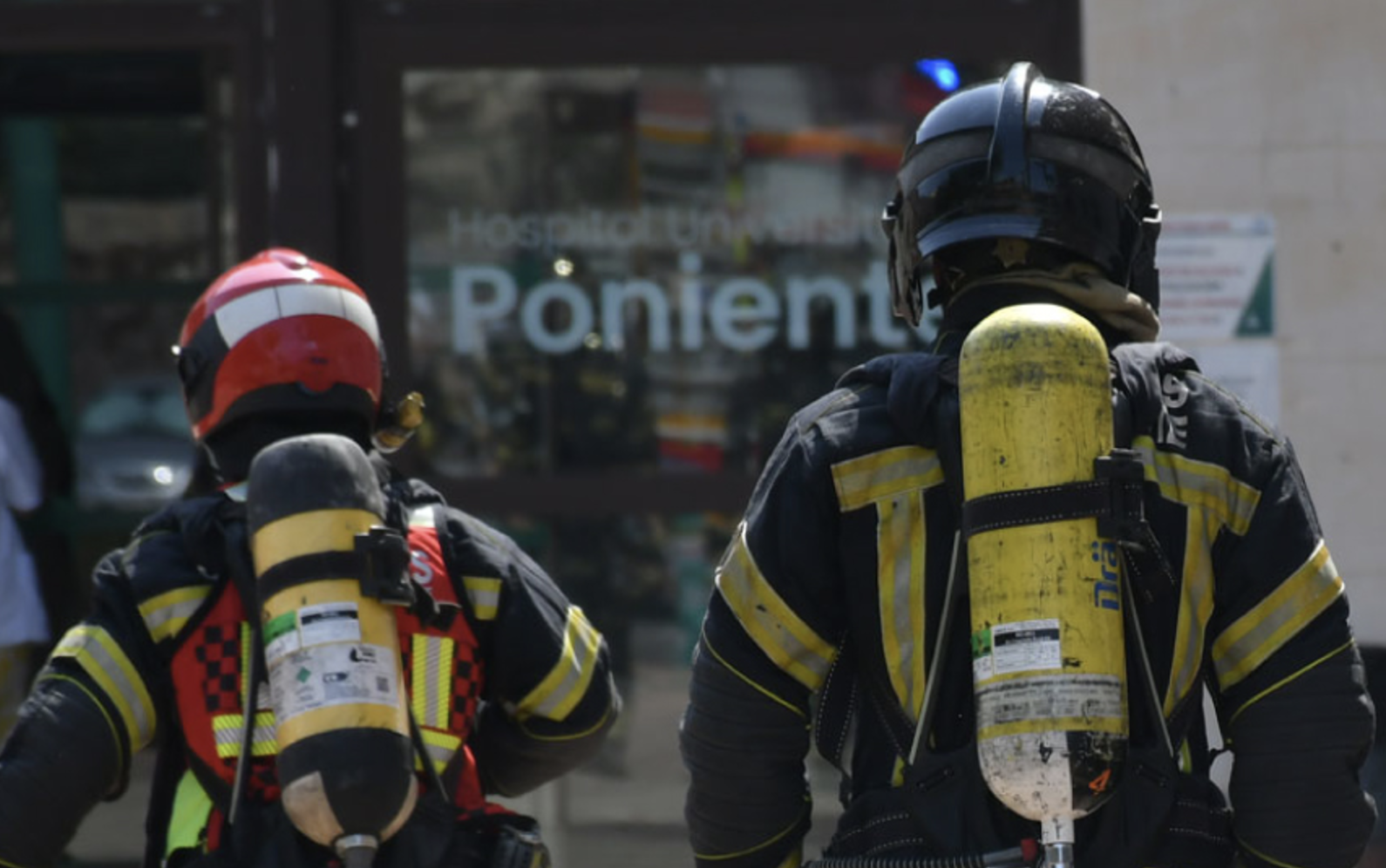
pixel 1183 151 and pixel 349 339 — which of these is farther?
pixel 1183 151

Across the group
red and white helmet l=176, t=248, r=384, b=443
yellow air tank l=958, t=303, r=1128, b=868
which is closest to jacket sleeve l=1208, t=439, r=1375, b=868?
yellow air tank l=958, t=303, r=1128, b=868

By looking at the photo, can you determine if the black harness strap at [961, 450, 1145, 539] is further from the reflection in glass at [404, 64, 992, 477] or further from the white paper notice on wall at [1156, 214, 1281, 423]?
the reflection in glass at [404, 64, 992, 477]

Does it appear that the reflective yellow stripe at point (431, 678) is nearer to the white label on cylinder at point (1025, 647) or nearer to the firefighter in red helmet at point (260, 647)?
the firefighter in red helmet at point (260, 647)

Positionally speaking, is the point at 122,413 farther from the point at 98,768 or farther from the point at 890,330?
the point at 98,768

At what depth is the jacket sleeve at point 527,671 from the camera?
125 inches

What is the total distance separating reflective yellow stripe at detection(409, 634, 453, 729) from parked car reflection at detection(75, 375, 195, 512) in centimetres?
418

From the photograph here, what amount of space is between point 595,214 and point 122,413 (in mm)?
2230

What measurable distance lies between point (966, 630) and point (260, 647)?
3.15 ft

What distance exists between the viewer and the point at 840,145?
19.4 ft

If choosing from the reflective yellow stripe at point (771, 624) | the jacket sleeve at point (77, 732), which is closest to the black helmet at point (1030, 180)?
the reflective yellow stripe at point (771, 624)

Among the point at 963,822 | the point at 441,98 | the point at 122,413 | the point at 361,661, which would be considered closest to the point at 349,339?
the point at 361,661

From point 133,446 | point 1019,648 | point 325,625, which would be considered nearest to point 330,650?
point 325,625

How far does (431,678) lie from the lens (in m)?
3.03

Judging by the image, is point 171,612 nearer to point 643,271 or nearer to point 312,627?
point 312,627
